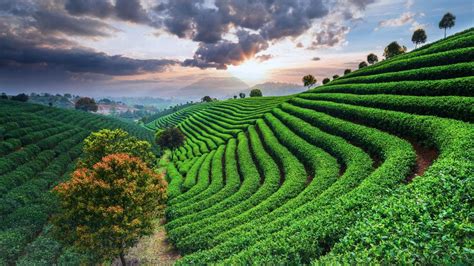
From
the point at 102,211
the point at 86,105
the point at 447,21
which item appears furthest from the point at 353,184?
the point at 86,105

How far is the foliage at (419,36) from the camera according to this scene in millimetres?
73125

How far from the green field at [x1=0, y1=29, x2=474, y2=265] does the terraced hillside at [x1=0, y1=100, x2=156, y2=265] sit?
0.55 ft

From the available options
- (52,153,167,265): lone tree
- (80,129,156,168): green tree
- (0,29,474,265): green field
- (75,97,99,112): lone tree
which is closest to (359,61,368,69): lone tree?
(0,29,474,265): green field

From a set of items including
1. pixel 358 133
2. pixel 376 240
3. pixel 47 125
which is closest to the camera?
pixel 376 240

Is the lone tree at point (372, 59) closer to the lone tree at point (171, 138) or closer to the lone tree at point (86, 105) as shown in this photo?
the lone tree at point (171, 138)

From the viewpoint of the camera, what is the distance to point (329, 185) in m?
22.3

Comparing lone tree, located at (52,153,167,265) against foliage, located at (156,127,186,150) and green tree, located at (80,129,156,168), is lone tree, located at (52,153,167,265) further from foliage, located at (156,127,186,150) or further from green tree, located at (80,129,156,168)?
foliage, located at (156,127,186,150)

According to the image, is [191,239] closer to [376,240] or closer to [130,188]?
[130,188]

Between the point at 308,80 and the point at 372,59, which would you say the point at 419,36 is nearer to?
the point at 372,59

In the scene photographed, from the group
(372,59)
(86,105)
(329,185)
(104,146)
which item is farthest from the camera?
(86,105)

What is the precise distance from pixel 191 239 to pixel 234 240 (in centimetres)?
608

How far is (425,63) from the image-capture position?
3803 centimetres

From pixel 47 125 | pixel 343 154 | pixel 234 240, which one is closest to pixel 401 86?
pixel 343 154

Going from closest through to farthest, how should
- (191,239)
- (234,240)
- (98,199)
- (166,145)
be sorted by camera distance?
(234,240)
(98,199)
(191,239)
(166,145)
